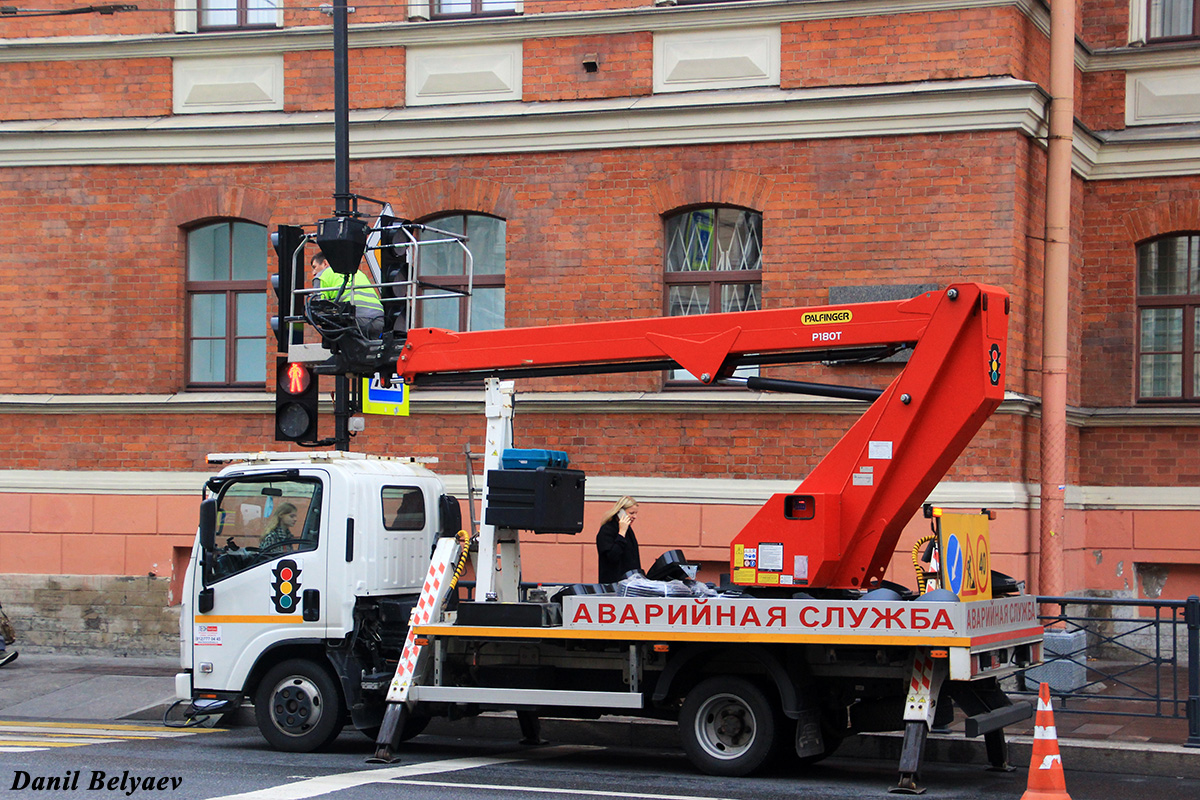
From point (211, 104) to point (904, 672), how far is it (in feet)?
35.9

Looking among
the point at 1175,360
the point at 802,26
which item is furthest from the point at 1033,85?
the point at 1175,360

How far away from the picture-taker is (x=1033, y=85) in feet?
47.4

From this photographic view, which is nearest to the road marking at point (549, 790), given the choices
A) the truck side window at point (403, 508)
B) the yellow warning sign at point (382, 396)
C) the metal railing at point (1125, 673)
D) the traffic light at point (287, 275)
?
the truck side window at point (403, 508)

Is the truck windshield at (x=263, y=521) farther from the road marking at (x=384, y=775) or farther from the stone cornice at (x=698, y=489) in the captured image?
the stone cornice at (x=698, y=489)

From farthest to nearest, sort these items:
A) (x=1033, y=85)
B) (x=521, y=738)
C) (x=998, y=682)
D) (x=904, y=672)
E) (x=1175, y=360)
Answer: (x=1175, y=360), (x=1033, y=85), (x=521, y=738), (x=998, y=682), (x=904, y=672)

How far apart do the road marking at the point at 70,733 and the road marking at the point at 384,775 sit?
2.71m

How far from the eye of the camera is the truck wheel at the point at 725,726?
980 cm

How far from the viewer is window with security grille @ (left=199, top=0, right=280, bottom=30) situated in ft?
55.6

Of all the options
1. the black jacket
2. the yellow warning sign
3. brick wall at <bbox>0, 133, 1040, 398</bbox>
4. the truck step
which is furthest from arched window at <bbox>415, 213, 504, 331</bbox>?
the truck step

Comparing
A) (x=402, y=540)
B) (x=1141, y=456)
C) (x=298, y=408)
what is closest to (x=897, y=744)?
(x=402, y=540)

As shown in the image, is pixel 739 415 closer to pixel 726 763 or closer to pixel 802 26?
pixel 802 26

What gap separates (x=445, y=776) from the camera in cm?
987

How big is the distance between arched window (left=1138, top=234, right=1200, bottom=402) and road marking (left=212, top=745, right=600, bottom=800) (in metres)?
8.20

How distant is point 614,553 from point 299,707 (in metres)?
2.69
